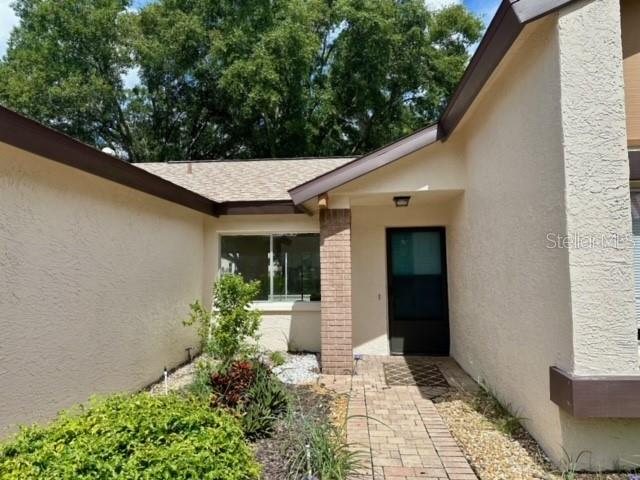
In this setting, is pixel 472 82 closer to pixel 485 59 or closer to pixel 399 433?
pixel 485 59

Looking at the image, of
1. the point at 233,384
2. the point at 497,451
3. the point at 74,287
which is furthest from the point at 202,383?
the point at 497,451

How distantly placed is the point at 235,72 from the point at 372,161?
1395cm

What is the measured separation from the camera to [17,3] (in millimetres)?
21266

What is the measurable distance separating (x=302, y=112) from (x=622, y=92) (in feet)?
57.1

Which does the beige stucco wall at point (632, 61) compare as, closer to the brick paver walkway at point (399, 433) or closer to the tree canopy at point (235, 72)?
the brick paver walkway at point (399, 433)

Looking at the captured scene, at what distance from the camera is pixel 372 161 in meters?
6.20

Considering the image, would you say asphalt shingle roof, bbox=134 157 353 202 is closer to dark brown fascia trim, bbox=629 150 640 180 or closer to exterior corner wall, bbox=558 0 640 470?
exterior corner wall, bbox=558 0 640 470

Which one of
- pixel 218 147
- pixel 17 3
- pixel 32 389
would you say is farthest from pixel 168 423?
pixel 17 3

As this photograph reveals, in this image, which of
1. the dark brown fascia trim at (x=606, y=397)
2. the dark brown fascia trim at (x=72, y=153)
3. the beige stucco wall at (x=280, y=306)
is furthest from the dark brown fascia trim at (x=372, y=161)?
the dark brown fascia trim at (x=606, y=397)

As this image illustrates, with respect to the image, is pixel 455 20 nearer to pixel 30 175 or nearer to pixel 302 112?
pixel 302 112

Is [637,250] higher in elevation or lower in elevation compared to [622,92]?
lower

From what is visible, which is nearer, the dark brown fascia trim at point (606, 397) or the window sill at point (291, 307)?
the dark brown fascia trim at point (606, 397)

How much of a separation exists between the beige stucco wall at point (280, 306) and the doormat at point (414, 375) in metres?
1.78

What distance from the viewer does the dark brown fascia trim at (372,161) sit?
20.0 feet
